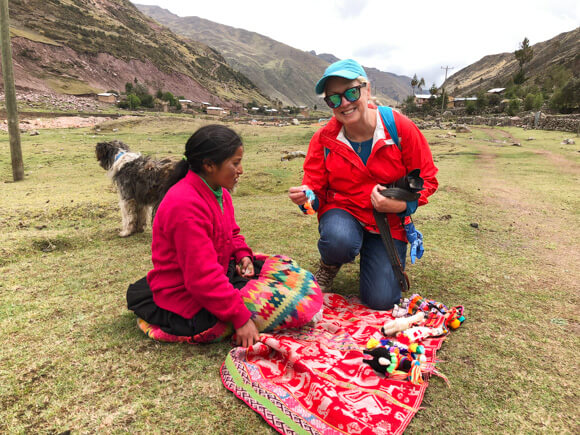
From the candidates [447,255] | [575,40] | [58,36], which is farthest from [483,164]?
[575,40]

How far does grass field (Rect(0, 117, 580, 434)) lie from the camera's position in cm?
183

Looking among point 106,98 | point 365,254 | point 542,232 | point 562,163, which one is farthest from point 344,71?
point 106,98

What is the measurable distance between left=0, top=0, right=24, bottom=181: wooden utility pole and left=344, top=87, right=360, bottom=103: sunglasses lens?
28.2 ft

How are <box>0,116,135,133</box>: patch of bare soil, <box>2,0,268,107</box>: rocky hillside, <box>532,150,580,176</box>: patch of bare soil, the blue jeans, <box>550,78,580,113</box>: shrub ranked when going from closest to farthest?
the blue jeans → <box>532,150,580,176</box>: patch of bare soil → <box>0,116,135,133</box>: patch of bare soil → <box>550,78,580,113</box>: shrub → <box>2,0,268,107</box>: rocky hillside

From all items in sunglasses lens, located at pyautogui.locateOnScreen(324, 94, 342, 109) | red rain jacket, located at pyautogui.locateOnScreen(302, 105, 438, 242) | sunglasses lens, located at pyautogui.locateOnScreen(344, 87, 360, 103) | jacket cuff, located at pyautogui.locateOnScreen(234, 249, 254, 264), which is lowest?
jacket cuff, located at pyautogui.locateOnScreen(234, 249, 254, 264)

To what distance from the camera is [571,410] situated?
1889 millimetres

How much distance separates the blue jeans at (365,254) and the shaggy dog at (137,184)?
3136 millimetres

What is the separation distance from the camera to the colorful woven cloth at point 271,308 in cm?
240

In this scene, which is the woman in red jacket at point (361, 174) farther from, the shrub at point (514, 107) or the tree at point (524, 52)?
the tree at point (524, 52)

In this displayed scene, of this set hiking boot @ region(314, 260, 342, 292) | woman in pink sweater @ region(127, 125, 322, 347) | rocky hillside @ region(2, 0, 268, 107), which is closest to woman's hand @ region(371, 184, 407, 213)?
Answer: hiking boot @ region(314, 260, 342, 292)

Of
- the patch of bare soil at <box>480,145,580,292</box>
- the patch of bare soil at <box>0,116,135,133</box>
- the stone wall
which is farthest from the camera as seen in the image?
the stone wall

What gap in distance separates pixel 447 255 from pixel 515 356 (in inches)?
79.1

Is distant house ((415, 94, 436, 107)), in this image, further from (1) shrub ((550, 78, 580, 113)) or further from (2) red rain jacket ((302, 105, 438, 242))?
(2) red rain jacket ((302, 105, 438, 242))

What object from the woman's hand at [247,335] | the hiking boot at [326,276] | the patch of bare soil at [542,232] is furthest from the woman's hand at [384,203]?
the patch of bare soil at [542,232]
